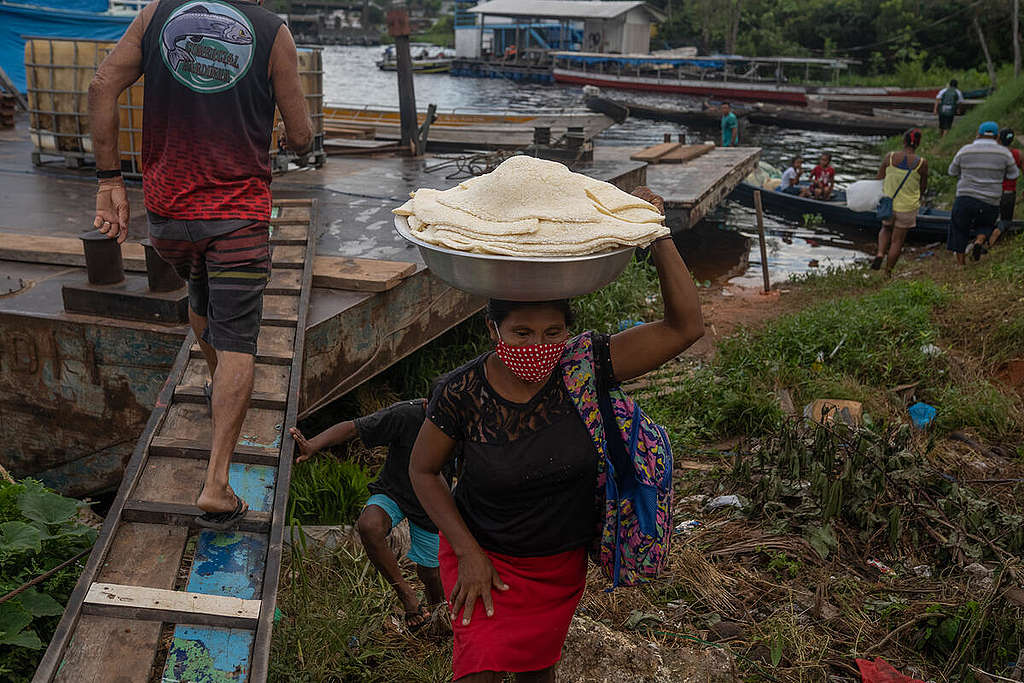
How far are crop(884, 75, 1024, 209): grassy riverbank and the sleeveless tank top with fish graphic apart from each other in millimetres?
13221

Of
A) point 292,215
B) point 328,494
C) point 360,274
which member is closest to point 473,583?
point 328,494

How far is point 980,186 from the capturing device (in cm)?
895

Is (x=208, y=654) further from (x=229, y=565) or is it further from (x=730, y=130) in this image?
(x=730, y=130)

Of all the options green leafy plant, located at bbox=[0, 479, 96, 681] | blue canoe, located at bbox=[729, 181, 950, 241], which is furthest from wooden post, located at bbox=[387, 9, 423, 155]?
Answer: green leafy plant, located at bbox=[0, 479, 96, 681]

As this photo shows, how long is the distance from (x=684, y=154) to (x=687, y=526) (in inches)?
389

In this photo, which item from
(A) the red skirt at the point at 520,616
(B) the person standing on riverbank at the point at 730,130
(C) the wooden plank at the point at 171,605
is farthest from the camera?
(B) the person standing on riverbank at the point at 730,130

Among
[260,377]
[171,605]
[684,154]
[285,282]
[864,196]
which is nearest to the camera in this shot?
[171,605]

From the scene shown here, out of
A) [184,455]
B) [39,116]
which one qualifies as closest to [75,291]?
[184,455]

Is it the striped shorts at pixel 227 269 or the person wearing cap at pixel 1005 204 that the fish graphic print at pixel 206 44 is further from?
the person wearing cap at pixel 1005 204

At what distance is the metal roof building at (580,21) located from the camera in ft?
122

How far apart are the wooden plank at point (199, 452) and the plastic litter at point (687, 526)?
186cm

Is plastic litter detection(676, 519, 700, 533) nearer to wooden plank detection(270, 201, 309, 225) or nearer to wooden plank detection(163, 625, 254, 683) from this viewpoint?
wooden plank detection(163, 625, 254, 683)

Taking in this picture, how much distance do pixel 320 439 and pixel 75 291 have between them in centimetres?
182

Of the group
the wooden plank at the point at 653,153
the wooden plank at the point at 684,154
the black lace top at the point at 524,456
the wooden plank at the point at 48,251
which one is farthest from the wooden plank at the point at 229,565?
the wooden plank at the point at 684,154
